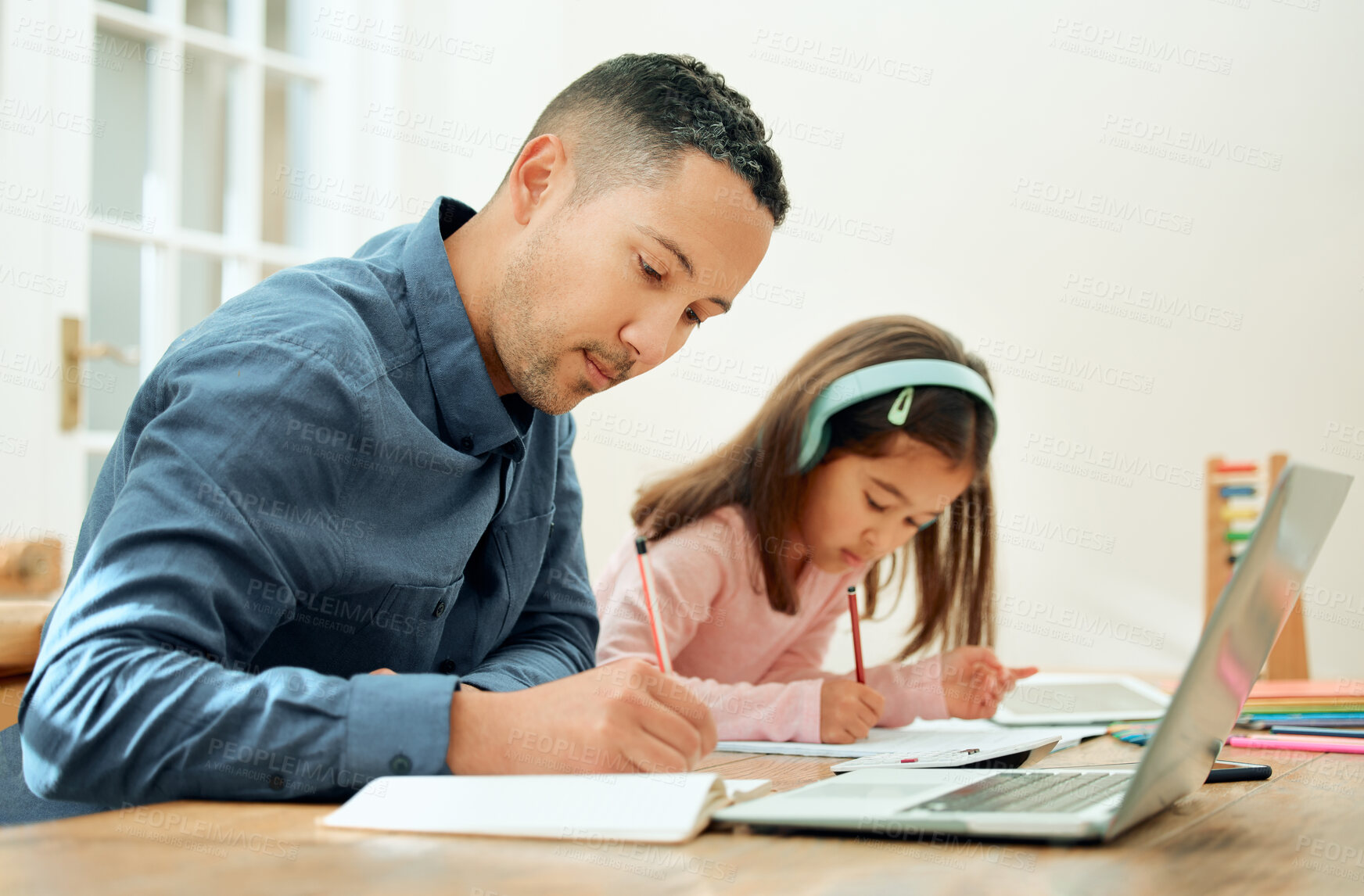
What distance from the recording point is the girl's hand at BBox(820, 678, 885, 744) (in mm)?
1029

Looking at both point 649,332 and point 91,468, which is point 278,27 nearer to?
point 91,468

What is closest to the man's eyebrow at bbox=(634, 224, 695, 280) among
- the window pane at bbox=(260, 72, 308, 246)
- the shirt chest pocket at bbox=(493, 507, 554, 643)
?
the shirt chest pocket at bbox=(493, 507, 554, 643)

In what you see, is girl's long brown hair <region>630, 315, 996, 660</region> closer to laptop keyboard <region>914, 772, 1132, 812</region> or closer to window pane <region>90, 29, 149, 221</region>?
laptop keyboard <region>914, 772, 1132, 812</region>

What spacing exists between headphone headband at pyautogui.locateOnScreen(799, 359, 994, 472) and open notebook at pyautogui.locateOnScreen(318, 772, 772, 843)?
848mm

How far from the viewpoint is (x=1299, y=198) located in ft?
7.95

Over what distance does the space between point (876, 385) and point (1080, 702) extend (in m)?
0.46

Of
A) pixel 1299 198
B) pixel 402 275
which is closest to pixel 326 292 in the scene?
pixel 402 275

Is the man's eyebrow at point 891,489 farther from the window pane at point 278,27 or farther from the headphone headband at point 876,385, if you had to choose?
the window pane at point 278,27

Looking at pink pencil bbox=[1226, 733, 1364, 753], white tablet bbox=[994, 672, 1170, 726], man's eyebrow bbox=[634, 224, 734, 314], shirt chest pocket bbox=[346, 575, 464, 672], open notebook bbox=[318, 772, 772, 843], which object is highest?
man's eyebrow bbox=[634, 224, 734, 314]

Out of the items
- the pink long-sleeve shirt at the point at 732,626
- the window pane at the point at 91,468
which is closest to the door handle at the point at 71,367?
the window pane at the point at 91,468

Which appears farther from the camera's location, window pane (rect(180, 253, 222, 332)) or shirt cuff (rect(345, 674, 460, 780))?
window pane (rect(180, 253, 222, 332))

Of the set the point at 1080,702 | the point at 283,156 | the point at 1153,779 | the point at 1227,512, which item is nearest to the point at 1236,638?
the point at 1153,779

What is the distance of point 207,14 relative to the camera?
8.01 ft

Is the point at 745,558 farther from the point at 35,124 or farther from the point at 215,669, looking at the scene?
the point at 35,124
